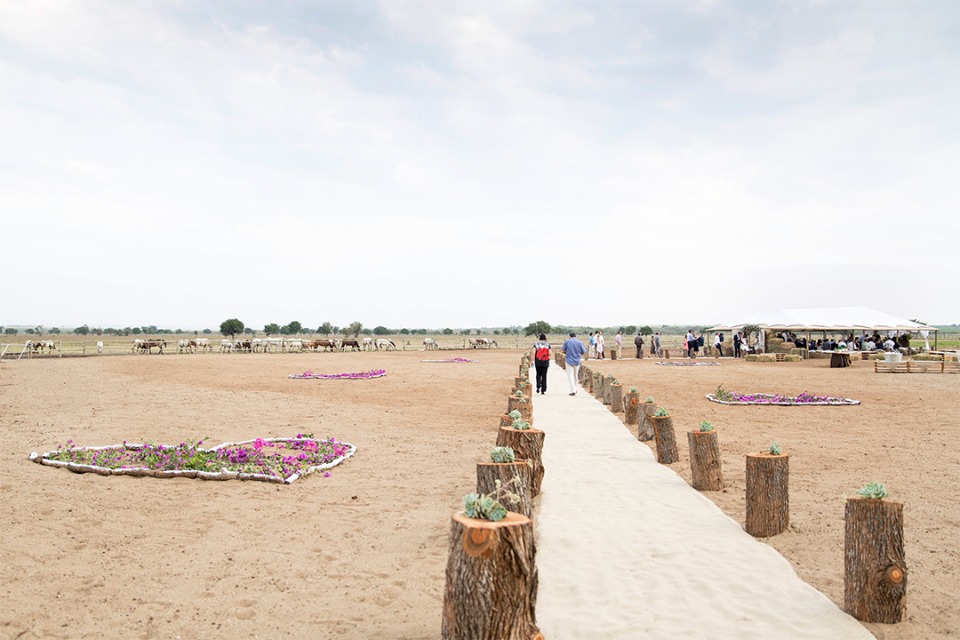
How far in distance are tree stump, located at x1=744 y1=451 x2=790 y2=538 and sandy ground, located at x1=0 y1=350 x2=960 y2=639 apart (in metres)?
0.26

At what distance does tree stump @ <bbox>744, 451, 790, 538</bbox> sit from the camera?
18.7 ft

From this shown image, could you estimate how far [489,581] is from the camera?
3.30 meters

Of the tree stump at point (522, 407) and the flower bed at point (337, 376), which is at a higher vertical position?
the tree stump at point (522, 407)

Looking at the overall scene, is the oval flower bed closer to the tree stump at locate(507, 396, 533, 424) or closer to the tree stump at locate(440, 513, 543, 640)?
the tree stump at locate(507, 396, 533, 424)

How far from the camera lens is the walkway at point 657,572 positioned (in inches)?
159

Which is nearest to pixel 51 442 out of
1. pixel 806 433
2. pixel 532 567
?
pixel 532 567

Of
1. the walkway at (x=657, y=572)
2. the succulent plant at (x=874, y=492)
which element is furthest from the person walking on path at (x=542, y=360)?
the succulent plant at (x=874, y=492)

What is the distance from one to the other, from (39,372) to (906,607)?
2879 cm

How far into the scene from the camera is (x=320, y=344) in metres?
49.5

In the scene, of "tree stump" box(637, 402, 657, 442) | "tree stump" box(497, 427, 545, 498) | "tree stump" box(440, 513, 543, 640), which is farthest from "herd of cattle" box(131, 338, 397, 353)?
"tree stump" box(440, 513, 543, 640)

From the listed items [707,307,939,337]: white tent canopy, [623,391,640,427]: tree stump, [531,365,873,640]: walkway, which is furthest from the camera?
[707,307,939,337]: white tent canopy

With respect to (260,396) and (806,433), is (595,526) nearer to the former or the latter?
(806,433)

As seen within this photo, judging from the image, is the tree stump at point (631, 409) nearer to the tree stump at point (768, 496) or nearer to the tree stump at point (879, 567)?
the tree stump at point (768, 496)

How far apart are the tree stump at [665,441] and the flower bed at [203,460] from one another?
14.3 ft
